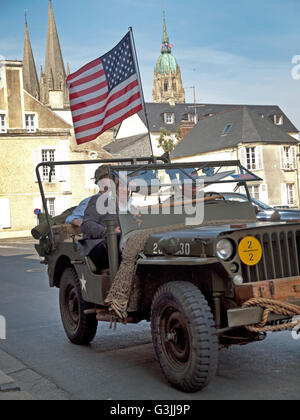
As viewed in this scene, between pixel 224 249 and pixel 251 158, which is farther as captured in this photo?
pixel 251 158

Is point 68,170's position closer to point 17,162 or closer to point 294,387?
point 17,162

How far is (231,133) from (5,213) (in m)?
21.3

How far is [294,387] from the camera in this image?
4.74 metres

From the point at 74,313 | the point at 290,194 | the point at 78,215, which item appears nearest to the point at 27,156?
the point at 290,194

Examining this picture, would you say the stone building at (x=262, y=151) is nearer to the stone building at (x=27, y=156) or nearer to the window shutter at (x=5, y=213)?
the stone building at (x=27, y=156)

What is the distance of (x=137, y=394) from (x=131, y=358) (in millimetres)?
1367

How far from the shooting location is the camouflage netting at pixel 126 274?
5.48 m

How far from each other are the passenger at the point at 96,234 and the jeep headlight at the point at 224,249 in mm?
1738

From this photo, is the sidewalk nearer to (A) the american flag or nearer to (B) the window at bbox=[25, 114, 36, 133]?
(A) the american flag

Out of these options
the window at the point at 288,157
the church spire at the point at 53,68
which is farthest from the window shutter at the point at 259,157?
the church spire at the point at 53,68

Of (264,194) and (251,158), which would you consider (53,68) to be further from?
(264,194)

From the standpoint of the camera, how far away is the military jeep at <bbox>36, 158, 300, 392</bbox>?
461 centimetres

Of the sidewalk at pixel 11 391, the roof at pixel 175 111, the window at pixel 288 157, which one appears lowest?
the sidewalk at pixel 11 391

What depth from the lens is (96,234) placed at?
20.9 ft
